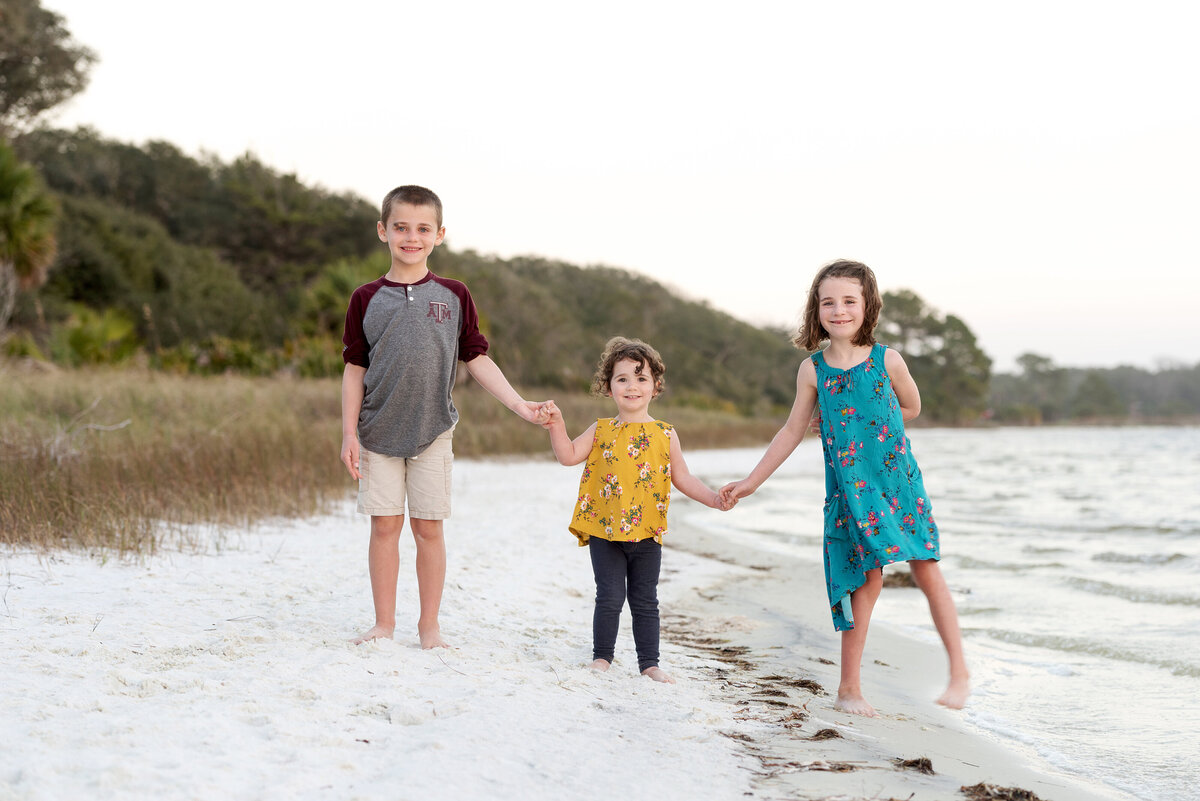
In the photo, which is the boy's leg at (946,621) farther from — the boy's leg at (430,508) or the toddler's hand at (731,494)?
the boy's leg at (430,508)

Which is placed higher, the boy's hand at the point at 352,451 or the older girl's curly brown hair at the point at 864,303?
the older girl's curly brown hair at the point at 864,303

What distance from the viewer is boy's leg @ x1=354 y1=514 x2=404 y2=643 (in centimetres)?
335

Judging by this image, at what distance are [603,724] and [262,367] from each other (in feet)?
52.1

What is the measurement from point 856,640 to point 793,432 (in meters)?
0.77

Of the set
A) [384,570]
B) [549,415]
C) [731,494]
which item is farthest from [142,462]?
[731,494]

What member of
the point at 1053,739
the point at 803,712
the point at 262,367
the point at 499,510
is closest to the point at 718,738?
the point at 803,712

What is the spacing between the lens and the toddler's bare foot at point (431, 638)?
327 centimetres

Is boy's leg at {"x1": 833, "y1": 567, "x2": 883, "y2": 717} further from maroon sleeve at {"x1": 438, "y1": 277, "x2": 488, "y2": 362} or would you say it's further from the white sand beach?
maroon sleeve at {"x1": 438, "y1": 277, "x2": 488, "y2": 362}

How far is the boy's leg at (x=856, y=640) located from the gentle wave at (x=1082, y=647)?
204 centimetres

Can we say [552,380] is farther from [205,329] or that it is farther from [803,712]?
[803,712]

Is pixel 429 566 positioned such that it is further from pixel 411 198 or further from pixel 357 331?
pixel 411 198

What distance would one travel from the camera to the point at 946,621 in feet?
10.2

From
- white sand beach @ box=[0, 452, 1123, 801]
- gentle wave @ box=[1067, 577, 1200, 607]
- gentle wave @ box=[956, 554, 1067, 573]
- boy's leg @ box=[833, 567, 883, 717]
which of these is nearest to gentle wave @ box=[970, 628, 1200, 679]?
white sand beach @ box=[0, 452, 1123, 801]

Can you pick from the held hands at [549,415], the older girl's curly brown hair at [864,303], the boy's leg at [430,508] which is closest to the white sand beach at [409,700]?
the boy's leg at [430,508]
